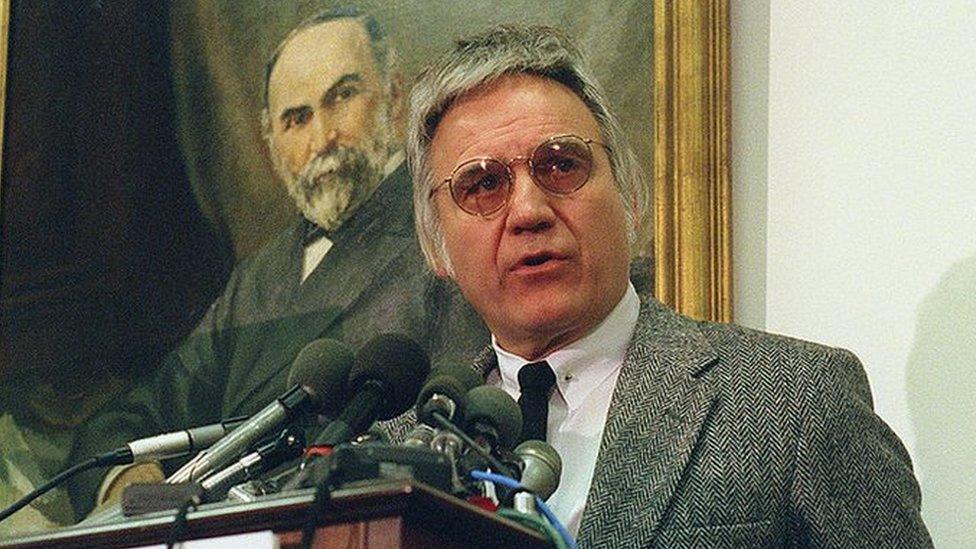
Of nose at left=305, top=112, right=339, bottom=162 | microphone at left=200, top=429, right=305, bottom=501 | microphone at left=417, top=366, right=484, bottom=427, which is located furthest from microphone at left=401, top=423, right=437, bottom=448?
nose at left=305, top=112, right=339, bottom=162

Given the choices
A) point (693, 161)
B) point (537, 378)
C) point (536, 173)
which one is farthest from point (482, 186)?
point (693, 161)

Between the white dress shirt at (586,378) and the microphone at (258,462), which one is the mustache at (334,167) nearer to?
the white dress shirt at (586,378)

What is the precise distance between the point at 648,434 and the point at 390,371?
1.99 feet

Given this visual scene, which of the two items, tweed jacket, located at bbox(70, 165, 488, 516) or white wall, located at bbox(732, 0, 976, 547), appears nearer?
white wall, located at bbox(732, 0, 976, 547)

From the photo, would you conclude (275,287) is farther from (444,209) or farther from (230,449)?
(230,449)

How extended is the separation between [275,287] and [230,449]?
1451 mm

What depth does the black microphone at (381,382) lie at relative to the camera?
5.23 ft

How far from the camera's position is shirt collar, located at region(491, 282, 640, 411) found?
239 cm

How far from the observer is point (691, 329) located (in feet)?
7.61

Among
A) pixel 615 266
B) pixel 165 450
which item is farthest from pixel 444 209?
pixel 165 450

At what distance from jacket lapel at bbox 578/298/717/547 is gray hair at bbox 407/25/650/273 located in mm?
351

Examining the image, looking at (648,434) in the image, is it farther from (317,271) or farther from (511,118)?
(317,271)

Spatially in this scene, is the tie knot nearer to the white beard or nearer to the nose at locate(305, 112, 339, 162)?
the white beard

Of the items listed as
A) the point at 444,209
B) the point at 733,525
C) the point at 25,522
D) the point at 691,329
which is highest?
the point at 444,209
